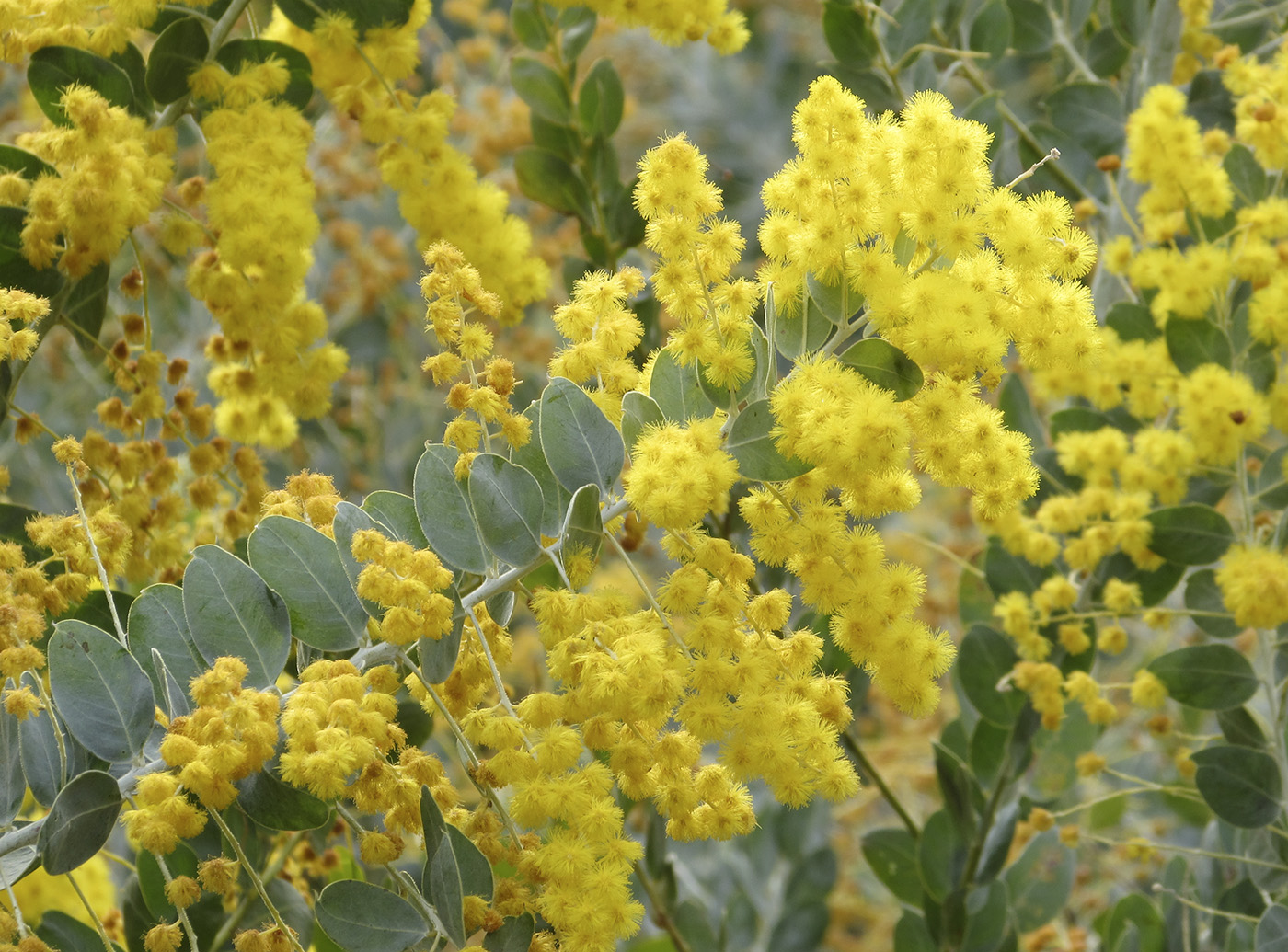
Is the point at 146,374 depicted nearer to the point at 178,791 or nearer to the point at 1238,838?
the point at 178,791

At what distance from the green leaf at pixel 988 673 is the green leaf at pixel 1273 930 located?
1.64 ft

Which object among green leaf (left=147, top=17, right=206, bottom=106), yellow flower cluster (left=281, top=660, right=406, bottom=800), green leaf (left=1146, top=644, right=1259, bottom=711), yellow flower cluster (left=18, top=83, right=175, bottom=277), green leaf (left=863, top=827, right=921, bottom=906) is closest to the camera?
yellow flower cluster (left=281, top=660, right=406, bottom=800)

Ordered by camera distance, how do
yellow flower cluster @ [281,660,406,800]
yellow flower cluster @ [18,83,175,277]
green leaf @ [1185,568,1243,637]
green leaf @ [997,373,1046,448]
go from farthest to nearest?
green leaf @ [997,373,1046,448] < green leaf @ [1185,568,1243,637] < yellow flower cluster @ [18,83,175,277] < yellow flower cluster @ [281,660,406,800]

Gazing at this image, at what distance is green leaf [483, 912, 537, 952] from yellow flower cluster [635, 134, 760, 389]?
57 cm

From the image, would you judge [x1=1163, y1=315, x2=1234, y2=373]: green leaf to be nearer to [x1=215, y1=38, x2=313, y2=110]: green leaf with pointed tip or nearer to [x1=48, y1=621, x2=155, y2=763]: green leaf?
[x1=215, y1=38, x2=313, y2=110]: green leaf with pointed tip

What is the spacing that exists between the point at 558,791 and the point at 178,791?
35 centimetres

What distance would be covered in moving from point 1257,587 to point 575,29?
144 cm

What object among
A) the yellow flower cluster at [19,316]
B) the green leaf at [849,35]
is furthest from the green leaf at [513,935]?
the green leaf at [849,35]

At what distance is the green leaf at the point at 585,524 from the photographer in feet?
3.83

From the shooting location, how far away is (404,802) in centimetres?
113

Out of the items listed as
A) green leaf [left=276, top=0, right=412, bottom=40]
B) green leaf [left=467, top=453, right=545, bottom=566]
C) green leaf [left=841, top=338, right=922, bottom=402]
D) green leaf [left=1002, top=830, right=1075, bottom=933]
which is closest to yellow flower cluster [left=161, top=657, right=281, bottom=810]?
green leaf [left=467, top=453, right=545, bottom=566]

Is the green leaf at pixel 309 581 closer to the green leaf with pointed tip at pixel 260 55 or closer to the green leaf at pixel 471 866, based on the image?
the green leaf at pixel 471 866

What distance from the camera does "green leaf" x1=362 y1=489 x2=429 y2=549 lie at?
127cm

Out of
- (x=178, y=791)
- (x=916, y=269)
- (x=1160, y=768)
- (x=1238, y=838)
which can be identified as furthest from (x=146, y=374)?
(x=1160, y=768)
